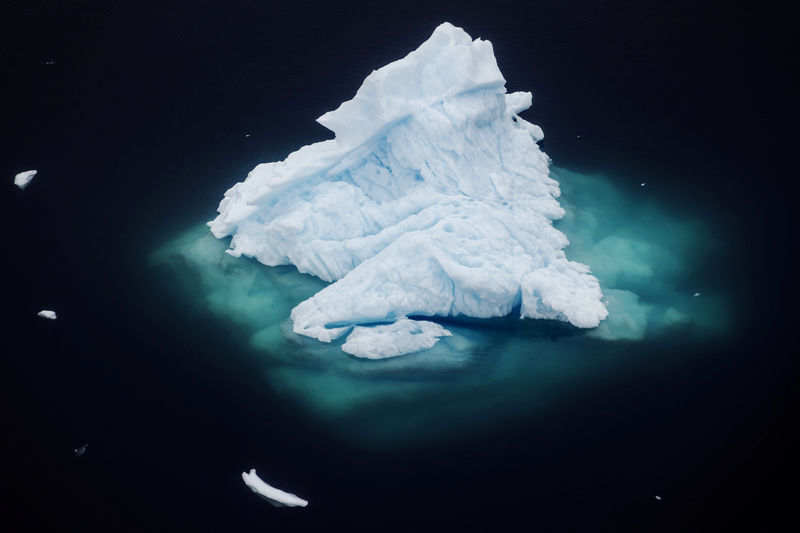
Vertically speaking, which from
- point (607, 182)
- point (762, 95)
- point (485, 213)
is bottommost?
point (485, 213)

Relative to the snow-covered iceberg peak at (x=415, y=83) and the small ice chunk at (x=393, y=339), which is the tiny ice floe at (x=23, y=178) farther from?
the small ice chunk at (x=393, y=339)

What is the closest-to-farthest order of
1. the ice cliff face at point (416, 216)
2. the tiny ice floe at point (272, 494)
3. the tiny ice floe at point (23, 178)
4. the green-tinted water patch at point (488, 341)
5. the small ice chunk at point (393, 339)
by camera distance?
the tiny ice floe at point (272, 494) → the green-tinted water patch at point (488, 341) → the small ice chunk at point (393, 339) → the ice cliff face at point (416, 216) → the tiny ice floe at point (23, 178)

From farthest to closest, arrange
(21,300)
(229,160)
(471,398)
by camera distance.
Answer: (229,160), (21,300), (471,398)

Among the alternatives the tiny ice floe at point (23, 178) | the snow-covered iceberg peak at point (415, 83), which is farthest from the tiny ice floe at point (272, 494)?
the tiny ice floe at point (23, 178)

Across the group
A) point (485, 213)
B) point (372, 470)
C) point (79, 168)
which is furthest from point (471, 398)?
point (79, 168)

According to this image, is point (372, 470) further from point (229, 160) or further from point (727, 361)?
point (229, 160)

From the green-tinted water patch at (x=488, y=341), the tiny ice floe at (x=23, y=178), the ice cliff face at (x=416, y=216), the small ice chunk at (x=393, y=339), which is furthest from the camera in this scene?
the tiny ice floe at (x=23, y=178)

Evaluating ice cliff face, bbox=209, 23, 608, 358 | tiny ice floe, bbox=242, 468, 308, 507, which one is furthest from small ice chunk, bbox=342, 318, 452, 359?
tiny ice floe, bbox=242, 468, 308, 507
